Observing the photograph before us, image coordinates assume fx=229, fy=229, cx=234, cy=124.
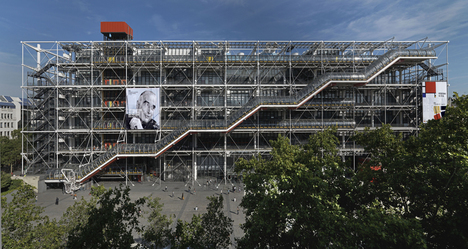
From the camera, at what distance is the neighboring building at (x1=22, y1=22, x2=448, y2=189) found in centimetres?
2548

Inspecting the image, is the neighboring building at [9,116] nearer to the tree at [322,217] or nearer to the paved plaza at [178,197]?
the paved plaza at [178,197]

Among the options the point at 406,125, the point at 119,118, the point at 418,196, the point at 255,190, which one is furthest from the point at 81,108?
the point at 406,125

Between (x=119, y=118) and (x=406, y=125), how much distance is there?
114ft

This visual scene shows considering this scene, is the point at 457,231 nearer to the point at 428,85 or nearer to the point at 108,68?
the point at 428,85

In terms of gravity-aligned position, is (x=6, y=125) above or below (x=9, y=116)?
below

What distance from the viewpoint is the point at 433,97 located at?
86.9ft

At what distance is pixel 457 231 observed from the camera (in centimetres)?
696

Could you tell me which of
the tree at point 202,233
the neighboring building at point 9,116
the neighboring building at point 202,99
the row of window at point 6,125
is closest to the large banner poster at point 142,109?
the neighboring building at point 202,99

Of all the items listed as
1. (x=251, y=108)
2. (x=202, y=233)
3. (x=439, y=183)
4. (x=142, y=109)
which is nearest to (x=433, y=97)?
(x=251, y=108)

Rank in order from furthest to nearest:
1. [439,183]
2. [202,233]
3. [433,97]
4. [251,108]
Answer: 1. [433,97]
2. [251,108]
3. [202,233]
4. [439,183]

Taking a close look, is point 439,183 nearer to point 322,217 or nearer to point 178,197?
point 322,217

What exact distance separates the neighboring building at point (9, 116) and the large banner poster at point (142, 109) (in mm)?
37293

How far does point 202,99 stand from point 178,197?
11543mm

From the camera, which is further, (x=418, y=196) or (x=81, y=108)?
(x=81, y=108)
